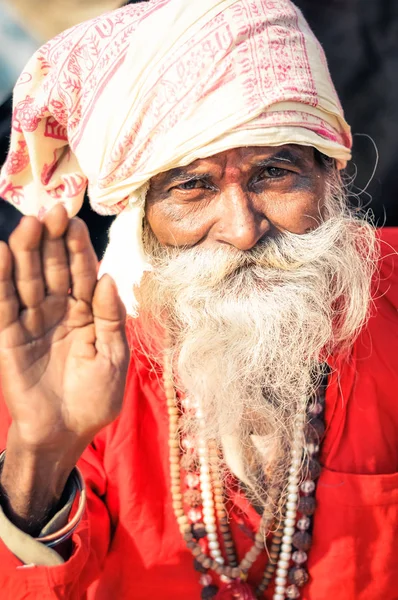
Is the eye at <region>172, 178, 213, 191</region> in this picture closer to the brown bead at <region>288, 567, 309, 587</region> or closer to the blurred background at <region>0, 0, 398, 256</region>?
the brown bead at <region>288, 567, 309, 587</region>

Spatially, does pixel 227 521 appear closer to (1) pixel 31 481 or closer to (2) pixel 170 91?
(1) pixel 31 481

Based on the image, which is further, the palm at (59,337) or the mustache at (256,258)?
the mustache at (256,258)

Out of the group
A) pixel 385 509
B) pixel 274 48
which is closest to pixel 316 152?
pixel 274 48

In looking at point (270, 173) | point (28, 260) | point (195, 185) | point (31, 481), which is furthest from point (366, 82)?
point (31, 481)

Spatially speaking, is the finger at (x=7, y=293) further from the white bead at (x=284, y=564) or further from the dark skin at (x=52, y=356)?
the white bead at (x=284, y=564)

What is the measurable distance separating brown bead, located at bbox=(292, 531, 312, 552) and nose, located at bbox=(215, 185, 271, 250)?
2.94 ft

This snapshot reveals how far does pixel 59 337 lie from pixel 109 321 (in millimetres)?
130

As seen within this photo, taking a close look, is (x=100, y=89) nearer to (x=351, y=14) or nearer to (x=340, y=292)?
(x=340, y=292)

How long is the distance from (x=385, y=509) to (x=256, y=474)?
16.2 inches

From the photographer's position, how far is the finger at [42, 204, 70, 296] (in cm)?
158

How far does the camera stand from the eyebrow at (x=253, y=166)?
2260 mm

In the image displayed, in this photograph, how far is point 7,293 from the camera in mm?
1576

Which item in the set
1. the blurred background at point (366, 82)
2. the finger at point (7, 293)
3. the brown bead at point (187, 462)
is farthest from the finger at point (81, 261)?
the blurred background at point (366, 82)

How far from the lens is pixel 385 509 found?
7.43 ft
